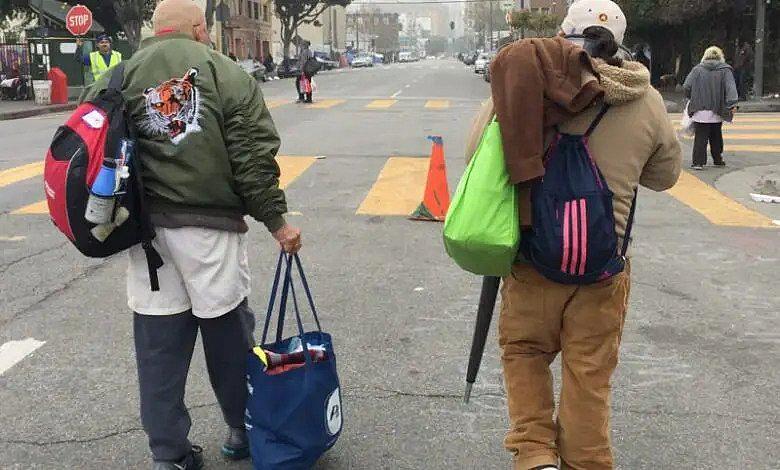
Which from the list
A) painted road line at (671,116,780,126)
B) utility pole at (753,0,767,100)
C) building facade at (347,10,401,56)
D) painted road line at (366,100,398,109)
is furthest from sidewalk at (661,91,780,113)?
building facade at (347,10,401,56)

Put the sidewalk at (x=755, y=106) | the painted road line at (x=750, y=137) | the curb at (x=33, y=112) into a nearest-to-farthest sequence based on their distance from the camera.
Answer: the painted road line at (x=750, y=137), the curb at (x=33, y=112), the sidewalk at (x=755, y=106)

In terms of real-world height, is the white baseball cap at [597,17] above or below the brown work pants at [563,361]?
above

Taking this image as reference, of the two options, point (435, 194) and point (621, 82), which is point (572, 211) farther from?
point (435, 194)

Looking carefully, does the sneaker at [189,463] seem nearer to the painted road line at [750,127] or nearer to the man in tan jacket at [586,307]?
the man in tan jacket at [586,307]

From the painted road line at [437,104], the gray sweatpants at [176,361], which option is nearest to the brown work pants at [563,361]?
the gray sweatpants at [176,361]

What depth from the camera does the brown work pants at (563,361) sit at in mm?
2654

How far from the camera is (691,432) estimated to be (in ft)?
11.6

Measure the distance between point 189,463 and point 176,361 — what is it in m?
0.44

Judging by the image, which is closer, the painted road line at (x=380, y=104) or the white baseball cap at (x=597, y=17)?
the white baseball cap at (x=597, y=17)

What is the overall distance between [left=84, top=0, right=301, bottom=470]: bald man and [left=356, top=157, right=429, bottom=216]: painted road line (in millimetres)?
5313

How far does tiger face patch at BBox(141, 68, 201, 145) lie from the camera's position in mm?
2734

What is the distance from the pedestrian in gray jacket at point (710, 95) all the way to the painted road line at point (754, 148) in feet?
7.65

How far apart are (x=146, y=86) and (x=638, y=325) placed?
3.35m

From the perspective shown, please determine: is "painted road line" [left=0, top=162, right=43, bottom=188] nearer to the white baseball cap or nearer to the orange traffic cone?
the orange traffic cone
